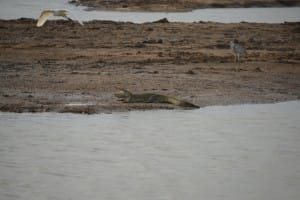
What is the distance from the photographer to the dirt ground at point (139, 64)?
43.7 ft

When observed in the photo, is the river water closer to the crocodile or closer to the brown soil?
the crocodile

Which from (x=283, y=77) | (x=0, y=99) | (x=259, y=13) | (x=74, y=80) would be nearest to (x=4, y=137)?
(x=0, y=99)

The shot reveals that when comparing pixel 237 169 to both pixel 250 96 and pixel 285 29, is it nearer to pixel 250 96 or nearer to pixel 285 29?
pixel 250 96

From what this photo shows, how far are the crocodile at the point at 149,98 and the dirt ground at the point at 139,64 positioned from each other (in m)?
0.13

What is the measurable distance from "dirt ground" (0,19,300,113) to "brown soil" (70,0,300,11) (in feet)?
30.4

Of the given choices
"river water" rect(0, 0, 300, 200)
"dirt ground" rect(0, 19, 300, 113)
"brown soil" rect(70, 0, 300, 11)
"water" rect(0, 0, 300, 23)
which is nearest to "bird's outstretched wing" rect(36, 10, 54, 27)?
"dirt ground" rect(0, 19, 300, 113)

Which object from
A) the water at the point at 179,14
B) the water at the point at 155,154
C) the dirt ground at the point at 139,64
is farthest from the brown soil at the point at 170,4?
the water at the point at 155,154

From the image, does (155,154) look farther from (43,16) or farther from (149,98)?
(43,16)

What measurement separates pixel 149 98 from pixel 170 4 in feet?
72.6

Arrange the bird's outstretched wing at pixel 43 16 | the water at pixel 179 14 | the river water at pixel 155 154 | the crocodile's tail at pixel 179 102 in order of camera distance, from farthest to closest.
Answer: the water at pixel 179 14, the bird's outstretched wing at pixel 43 16, the crocodile's tail at pixel 179 102, the river water at pixel 155 154

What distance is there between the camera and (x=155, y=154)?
9.95m

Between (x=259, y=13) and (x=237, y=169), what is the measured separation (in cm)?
2375

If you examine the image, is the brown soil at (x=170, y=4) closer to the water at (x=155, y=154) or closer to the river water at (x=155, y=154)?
the river water at (x=155, y=154)

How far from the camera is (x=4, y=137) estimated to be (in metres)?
10.8
